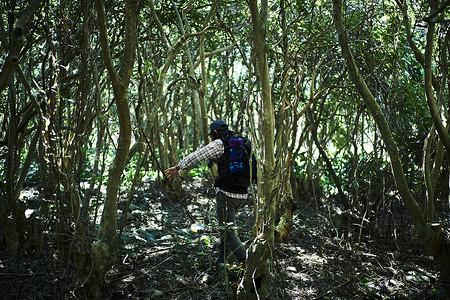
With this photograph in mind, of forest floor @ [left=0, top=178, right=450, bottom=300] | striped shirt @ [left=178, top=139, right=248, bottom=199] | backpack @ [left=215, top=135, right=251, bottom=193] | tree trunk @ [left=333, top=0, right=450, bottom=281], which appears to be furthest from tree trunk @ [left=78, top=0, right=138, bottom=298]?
tree trunk @ [left=333, top=0, right=450, bottom=281]

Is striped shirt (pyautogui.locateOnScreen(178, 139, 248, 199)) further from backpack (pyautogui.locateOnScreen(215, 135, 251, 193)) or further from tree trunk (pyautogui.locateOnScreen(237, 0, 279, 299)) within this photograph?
tree trunk (pyautogui.locateOnScreen(237, 0, 279, 299))

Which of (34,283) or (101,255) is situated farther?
(34,283)

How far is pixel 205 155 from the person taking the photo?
4.00m

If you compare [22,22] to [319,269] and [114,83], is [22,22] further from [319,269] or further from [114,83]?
[319,269]

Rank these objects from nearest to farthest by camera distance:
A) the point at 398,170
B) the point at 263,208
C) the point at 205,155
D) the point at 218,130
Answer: the point at 263,208 < the point at 398,170 < the point at 205,155 < the point at 218,130

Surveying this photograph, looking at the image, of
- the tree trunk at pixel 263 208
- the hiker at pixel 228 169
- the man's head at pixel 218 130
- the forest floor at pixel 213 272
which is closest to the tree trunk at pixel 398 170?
the forest floor at pixel 213 272

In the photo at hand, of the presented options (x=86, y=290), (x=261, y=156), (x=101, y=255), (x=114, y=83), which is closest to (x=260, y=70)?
(x=261, y=156)

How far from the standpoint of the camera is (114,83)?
274 cm

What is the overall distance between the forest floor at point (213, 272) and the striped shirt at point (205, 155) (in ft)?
1.70

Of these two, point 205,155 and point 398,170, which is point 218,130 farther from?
point 398,170

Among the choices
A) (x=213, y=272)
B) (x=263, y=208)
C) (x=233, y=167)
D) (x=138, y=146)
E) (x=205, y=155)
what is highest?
(x=138, y=146)

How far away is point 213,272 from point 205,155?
3.99 ft

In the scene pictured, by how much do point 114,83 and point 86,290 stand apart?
156 centimetres

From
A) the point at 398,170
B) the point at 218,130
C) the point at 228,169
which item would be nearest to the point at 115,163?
the point at 228,169
